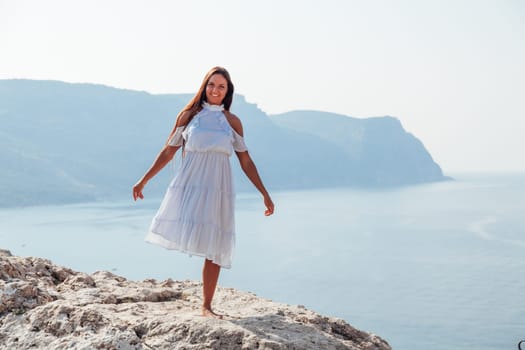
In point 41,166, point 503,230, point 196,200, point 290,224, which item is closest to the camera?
point 196,200

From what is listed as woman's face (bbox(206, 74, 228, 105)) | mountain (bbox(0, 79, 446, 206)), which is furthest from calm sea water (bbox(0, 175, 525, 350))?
woman's face (bbox(206, 74, 228, 105))

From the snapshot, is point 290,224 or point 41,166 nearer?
point 290,224

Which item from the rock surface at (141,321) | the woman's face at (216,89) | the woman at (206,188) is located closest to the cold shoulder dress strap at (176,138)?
the woman at (206,188)

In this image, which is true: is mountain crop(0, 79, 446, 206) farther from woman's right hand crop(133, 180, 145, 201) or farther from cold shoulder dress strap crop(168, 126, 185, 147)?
cold shoulder dress strap crop(168, 126, 185, 147)

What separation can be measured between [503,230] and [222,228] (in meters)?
86.0

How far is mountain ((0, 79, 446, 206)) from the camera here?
10281 cm

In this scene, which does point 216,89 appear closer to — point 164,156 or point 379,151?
point 164,156

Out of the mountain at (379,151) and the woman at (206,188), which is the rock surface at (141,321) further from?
the mountain at (379,151)

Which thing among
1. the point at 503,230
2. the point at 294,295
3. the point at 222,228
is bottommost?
the point at 294,295

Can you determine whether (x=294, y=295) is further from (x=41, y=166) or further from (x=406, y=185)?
(x=406, y=185)

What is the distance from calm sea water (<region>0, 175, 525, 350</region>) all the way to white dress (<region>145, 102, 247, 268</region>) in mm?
48670

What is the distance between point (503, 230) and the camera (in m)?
80.9

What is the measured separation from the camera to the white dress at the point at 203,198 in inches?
116

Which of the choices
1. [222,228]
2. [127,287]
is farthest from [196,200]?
[127,287]
